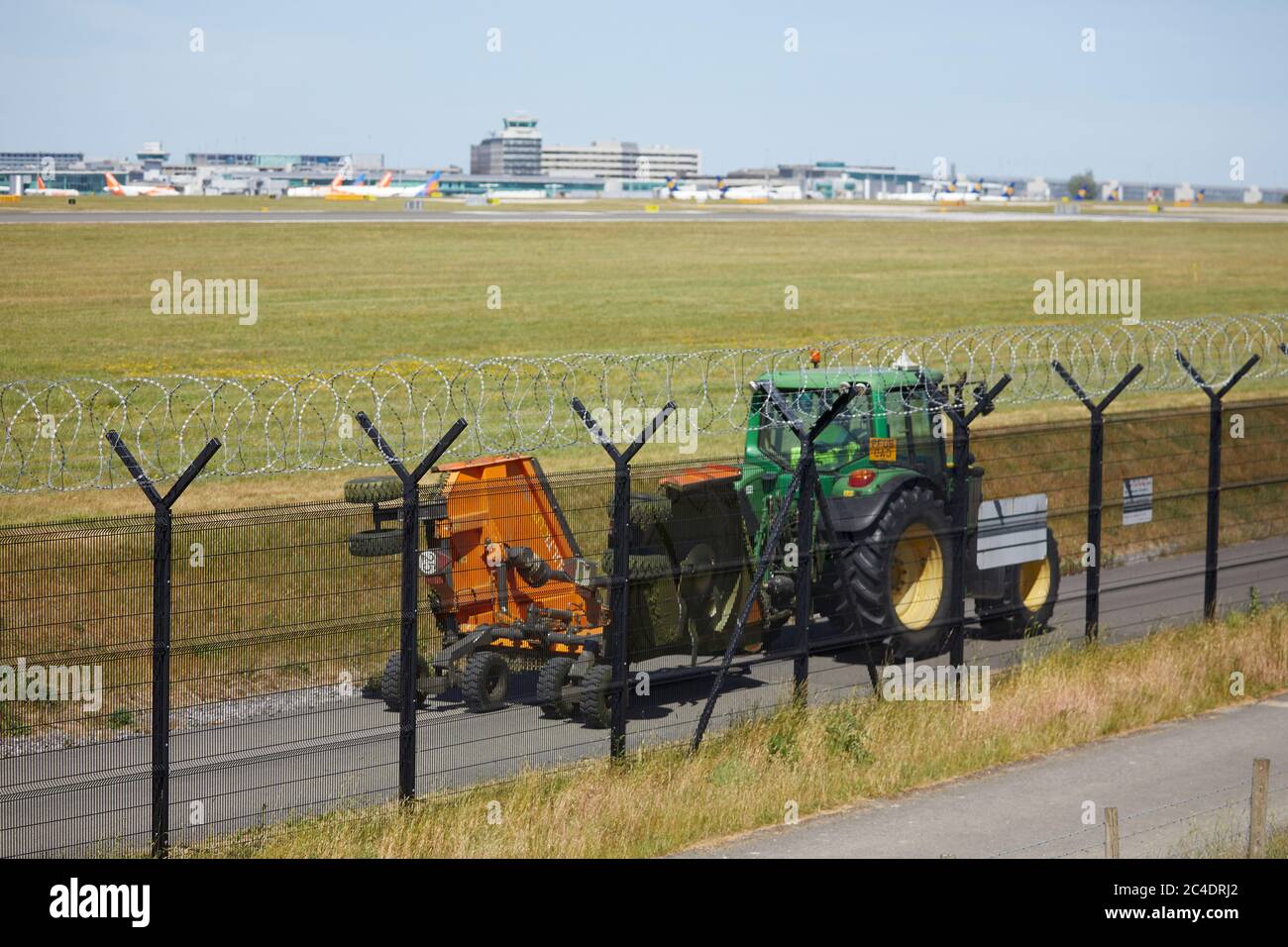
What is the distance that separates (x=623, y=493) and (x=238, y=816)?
3.15 meters

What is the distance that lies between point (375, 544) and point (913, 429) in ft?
18.7

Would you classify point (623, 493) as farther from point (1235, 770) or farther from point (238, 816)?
point (1235, 770)

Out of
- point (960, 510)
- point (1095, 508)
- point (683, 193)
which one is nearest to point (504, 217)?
point (1095, 508)

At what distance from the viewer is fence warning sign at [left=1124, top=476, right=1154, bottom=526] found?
578 inches

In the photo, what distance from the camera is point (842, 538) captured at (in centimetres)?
1391

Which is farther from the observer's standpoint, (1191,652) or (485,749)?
(1191,652)

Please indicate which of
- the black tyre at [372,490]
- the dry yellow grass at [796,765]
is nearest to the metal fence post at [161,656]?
the dry yellow grass at [796,765]

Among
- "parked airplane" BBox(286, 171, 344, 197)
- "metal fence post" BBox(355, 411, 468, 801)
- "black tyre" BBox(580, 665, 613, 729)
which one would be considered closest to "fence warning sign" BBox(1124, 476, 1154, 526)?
"black tyre" BBox(580, 665, 613, 729)

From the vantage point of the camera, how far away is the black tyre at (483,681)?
11.8 m

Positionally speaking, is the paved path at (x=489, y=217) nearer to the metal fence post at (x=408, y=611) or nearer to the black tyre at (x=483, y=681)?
the black tyre at (x=483, y=681)

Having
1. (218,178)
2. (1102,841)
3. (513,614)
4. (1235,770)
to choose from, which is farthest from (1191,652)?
(218,178)

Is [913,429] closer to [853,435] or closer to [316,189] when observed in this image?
[853,435]

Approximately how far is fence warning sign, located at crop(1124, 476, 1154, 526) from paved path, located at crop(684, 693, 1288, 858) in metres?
2.87
